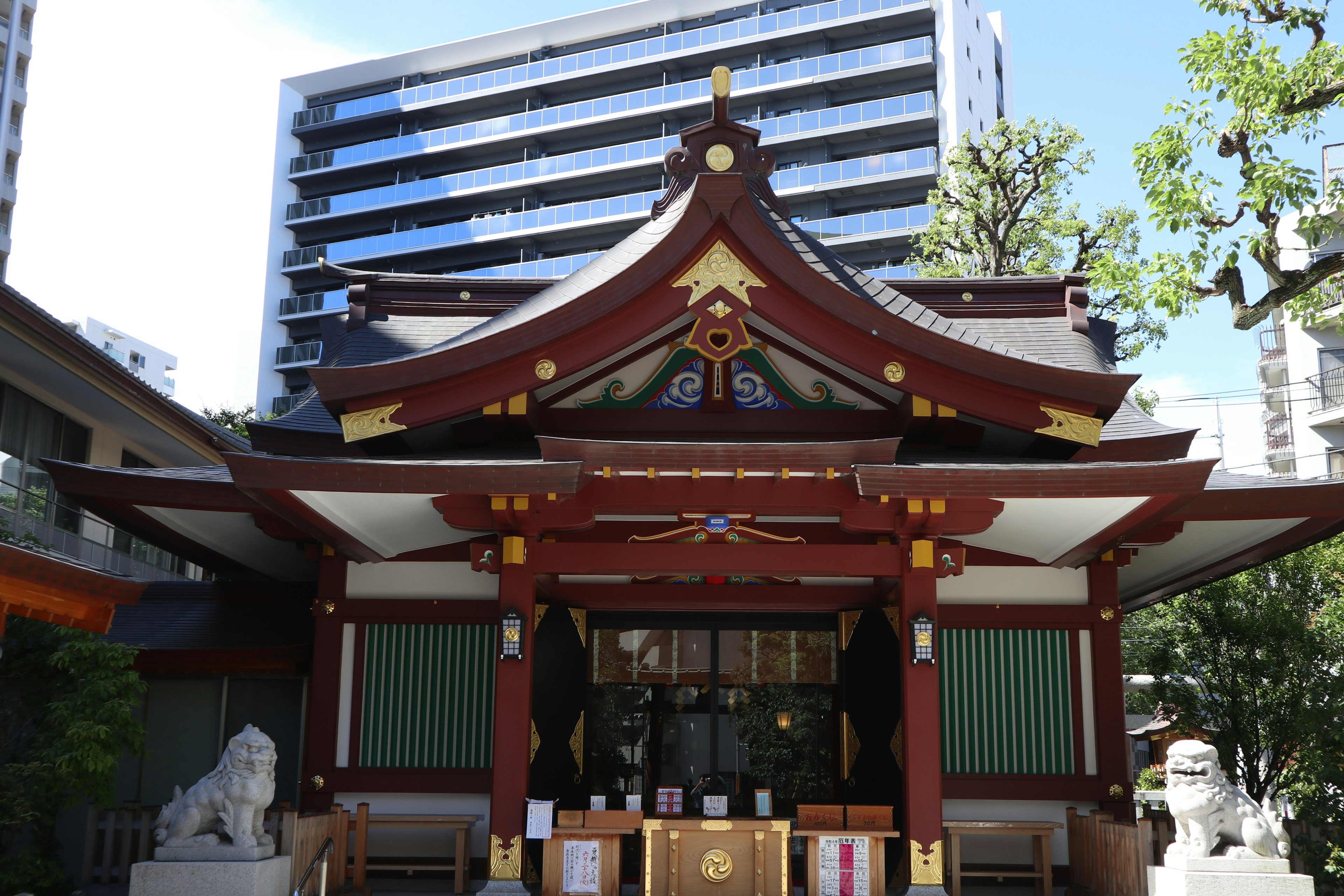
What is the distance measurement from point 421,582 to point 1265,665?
915 centimetres

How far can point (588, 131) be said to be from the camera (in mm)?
51844

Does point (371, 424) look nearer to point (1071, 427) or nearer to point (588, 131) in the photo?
point (1071, 427)

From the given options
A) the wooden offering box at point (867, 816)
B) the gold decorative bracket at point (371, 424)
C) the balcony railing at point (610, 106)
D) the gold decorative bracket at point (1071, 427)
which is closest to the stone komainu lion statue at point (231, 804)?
the gold decorative bracket at point (371, 424)

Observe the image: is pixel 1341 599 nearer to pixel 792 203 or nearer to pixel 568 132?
pixel 792 203

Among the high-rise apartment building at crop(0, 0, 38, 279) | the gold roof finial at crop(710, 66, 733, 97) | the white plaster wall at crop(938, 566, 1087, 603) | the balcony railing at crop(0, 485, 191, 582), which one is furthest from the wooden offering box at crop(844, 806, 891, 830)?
the high-rise apartment building at crop(0, 0, 38, 279)

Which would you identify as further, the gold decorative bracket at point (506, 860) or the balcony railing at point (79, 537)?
the balcony railing at point (79, 537)

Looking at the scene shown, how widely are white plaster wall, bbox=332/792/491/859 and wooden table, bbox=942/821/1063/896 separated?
3.99 m

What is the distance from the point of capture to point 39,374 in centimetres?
1268

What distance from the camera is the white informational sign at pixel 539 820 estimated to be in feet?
27.3

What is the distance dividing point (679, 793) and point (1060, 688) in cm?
360

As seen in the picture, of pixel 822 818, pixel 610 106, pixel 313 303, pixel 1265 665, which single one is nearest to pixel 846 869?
pixel 822 818

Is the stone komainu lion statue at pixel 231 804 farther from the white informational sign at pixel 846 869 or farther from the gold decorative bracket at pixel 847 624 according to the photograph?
the gold decorative bracket at pixel 847 624

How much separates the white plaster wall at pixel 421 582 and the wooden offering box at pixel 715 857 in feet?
8.91

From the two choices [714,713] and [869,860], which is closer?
[869,860]
